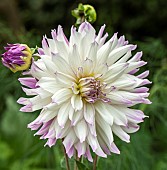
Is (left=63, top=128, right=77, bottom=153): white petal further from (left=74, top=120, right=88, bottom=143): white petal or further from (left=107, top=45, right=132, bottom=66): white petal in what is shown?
(left=107, top=45, right=132, bottom=66): white petal

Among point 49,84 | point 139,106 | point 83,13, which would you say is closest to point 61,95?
point 49,84

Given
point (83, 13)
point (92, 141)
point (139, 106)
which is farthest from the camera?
point (139, 106)

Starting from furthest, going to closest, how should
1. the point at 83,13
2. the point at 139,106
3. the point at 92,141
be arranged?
the point at 139,106, the point at 83,13, the point at 92,141

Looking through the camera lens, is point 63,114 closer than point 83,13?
Yes

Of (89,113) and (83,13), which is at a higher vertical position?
(83,13)

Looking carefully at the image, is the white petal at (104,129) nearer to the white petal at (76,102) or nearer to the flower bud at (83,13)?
the white petal at (76,102)

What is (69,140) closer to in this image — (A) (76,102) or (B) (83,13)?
(A) (76,102)

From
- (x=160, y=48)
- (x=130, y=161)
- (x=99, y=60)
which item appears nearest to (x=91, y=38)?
(x=99, y=60)

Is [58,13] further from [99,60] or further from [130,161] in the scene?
[99,60]

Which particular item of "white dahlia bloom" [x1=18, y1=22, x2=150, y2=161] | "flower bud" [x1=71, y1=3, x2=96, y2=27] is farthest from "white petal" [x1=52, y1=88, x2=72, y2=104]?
"flower bud" [x1=71, y1=3, x2=96, y2=27]
